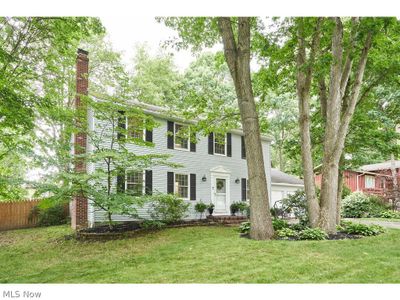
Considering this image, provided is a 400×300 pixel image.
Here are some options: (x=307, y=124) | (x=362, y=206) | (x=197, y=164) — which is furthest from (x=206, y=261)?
(x=362, y=206)

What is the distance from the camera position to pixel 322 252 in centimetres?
664

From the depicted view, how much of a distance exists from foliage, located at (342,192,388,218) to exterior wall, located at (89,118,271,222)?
4.34 m

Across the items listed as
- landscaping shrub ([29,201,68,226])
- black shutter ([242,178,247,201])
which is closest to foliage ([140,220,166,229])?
landscaping shrub ([29,201,68,226])

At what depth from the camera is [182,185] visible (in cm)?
1491

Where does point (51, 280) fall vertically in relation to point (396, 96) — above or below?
below

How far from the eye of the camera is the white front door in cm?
1602

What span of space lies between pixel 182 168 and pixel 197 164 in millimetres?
906

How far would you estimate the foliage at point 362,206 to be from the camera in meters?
16.3

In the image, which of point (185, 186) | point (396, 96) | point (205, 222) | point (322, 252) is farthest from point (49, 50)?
point (396, 96)

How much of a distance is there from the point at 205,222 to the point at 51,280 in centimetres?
848

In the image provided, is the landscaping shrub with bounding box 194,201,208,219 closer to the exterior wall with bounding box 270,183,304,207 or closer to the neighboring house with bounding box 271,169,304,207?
the neighboring house with bounding box 271,169,304,207

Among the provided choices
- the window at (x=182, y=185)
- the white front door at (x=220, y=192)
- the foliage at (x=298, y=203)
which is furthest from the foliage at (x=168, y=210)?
the foliage at (x=298, y=203)

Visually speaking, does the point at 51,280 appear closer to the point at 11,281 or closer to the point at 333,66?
the point at 11,281

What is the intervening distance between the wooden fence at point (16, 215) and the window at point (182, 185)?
6676 mm
